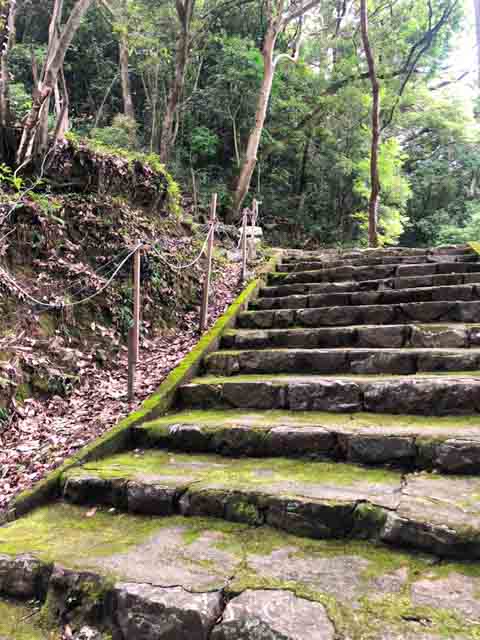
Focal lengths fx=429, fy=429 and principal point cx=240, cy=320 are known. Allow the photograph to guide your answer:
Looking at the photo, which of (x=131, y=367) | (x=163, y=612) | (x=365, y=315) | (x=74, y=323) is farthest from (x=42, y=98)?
(x=163, y=612)

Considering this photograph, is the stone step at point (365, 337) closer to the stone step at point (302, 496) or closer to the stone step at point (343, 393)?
the stone step at point (343, 393)

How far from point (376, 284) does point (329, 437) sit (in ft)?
9.40

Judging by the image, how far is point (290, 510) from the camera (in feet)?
6.24

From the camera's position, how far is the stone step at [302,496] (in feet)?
5.50

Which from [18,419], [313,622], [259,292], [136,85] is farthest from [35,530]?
[136,85]

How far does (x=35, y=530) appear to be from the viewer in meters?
2.17

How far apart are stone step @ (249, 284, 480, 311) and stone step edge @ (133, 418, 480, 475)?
2.18m

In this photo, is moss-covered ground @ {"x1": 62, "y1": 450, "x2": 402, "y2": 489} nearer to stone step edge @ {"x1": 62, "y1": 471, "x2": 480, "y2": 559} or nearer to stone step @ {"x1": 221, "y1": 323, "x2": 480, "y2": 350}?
stone step edge @ {"x1": 62, "y1": 471, "x2": 480, "y2": 559}

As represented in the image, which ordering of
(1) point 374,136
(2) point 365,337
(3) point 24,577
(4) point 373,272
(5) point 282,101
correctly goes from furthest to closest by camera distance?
1. (5) point 282,101
2. (1) point 374,136
3. (4) point 373,272
4. (2) point 365,337
5. (3) point 24,577

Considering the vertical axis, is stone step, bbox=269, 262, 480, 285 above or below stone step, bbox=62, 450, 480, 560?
above

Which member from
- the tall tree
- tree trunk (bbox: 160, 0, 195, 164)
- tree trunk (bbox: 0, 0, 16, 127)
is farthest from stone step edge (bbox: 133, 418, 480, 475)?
the tall tree

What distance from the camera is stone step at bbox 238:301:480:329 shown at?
12.6ft

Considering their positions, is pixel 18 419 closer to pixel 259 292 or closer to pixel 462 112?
pixel 259 292

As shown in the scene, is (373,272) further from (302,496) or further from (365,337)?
(302,496)
